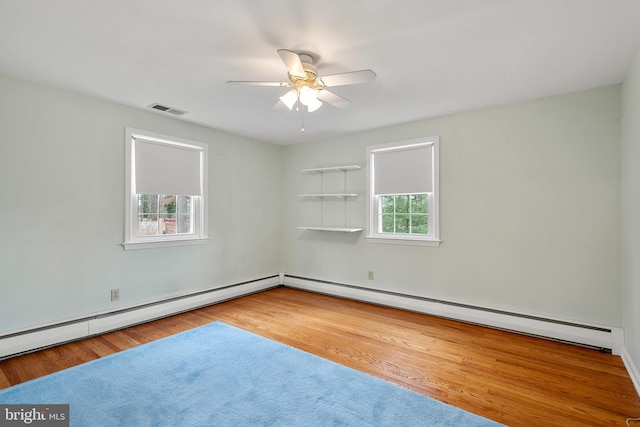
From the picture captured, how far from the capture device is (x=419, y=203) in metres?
4.29

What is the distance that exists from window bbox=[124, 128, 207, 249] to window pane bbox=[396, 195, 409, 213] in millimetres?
2757

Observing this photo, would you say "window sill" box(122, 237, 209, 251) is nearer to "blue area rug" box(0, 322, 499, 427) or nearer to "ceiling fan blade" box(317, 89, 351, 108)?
"blue area rug" box(0, 322, 499, 427)

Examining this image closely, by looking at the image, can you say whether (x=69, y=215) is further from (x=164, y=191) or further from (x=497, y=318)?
(x=497, y=318)

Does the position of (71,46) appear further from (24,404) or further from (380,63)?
(24,404)

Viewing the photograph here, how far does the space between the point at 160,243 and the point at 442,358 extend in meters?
3.43

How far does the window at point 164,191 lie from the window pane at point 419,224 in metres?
2.92

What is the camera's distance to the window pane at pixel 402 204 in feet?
14.5

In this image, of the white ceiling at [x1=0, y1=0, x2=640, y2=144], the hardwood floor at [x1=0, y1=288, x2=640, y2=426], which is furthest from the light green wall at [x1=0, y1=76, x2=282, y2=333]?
the hardwood floor at [x1=0, y1=288, x2=640, y2=426]

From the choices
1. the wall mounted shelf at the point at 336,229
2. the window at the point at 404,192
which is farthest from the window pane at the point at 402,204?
the wall mounted shelf at the point at 336,229

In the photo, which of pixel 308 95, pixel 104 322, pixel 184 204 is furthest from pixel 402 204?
pixel 104 322

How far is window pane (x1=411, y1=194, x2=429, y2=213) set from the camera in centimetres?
423

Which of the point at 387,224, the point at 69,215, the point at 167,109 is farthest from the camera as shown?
the point at 387,224

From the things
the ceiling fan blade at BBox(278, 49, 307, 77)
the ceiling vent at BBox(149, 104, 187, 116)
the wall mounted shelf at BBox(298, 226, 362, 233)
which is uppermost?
the ceiling vent at BBox(149, 104, 187, 116)

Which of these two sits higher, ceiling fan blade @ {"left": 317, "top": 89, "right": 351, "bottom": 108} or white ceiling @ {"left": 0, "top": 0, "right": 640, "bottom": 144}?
white ceiling @ {"left": 0, "top": 0, "right": 640, "bottom": 144}
